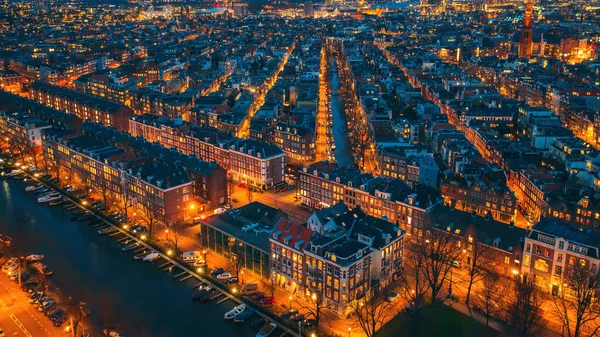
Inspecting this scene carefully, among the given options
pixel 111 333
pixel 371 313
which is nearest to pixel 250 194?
pixel 111 333

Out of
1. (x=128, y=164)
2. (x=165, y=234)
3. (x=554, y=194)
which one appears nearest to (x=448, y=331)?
(x=554, y=194)

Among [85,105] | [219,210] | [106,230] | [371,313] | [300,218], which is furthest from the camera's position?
[85,105]

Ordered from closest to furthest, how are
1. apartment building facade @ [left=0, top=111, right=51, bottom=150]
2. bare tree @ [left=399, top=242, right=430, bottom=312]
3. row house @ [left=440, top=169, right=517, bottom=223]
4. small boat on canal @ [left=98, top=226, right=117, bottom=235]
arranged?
bare tree @ [left=399, top=242, right=430, bottom=312], small boat on canal @ [left=98, top=226, right=117, bottom=235], row house @ [left=440, top=169, right=517, bottom=223], apartment building facade @ [left=0, top=111, right=51, bottom=150]

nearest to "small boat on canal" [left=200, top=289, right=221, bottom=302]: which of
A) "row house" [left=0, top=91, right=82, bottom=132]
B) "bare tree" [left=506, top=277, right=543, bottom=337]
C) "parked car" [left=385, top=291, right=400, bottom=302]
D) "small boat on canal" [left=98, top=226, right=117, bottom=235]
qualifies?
A: "parked car" [left=385, top=291, right=400, bottom=302]

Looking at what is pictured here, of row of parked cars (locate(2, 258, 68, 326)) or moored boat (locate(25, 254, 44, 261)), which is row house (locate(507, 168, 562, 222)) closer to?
row of parked cars (locate(2, 258, 68, 326))

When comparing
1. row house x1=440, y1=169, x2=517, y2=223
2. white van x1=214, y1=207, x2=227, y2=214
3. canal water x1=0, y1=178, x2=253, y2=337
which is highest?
row house x1=440, y1=169, x2=517, y2=223

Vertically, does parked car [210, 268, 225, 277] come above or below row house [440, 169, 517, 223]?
below

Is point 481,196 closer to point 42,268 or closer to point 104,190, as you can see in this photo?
point 104,190
